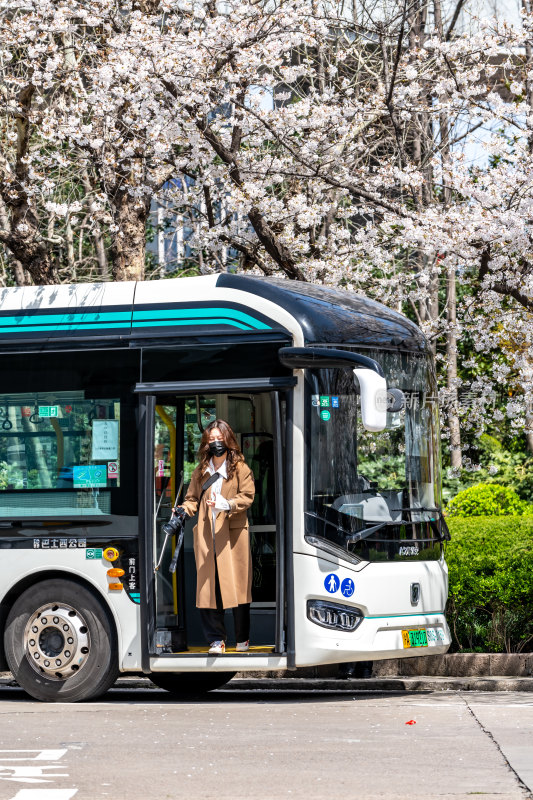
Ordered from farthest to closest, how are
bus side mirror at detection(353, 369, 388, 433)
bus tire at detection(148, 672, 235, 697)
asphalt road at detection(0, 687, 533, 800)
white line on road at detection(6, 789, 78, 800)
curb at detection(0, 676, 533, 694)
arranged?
bus tire at detection(148, 672, 235, 697)
curb at detection(0, 676, 533, 694)
bus side mirror at detection(353, 369, 388, 433)
asphalt road at detection(0, 687, 533, 800)
white line on road at detection(6, 789, 78, 800)

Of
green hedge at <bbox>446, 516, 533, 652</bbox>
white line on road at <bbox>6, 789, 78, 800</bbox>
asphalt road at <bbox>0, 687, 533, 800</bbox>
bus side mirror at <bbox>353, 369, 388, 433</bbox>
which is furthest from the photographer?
green hedge at <bbox>446, 516, 533, 652</bbox>

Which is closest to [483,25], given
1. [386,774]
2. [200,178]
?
[200,178]

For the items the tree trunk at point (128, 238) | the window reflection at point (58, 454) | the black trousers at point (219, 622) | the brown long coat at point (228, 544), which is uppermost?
the tree trunk at point (128, 238)

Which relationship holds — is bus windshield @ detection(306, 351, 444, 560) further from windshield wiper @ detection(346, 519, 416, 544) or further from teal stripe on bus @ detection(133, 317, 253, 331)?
teal stripe on bus @ detection(133, 317, 253, 331)

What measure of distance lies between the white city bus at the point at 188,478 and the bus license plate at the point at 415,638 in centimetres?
1

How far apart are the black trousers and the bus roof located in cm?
183

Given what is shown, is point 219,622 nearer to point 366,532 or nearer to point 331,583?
point 331,583

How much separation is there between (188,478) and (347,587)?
1546 mm

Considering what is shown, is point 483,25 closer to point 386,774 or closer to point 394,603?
point 394,603

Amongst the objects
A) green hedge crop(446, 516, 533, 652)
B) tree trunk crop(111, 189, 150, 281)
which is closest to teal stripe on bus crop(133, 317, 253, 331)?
green hedge crop(446, 516, 533, 652)

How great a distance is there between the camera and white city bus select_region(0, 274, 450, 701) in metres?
10.4

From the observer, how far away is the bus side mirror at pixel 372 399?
9906mm

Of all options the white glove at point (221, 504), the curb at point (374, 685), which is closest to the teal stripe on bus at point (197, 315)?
the white glove at point (221, 504)

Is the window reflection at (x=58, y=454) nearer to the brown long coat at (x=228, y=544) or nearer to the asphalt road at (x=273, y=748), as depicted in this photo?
the brown long coat at (x=228, y=544)
